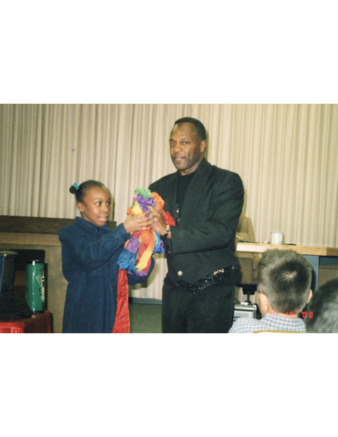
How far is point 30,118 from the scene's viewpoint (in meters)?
5.16

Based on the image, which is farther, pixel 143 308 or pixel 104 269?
pixel 143 308

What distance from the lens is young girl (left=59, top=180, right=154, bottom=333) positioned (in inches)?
66.6

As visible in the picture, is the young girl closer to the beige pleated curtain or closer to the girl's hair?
the girl's hair

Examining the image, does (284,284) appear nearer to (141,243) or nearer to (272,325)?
(272,325)

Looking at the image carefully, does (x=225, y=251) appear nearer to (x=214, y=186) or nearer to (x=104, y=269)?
(x=214, y=186)

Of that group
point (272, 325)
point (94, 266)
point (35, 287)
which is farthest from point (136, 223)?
point (272, 325)

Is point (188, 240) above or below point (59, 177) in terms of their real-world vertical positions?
below

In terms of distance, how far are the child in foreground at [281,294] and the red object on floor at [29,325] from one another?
0.88 metres

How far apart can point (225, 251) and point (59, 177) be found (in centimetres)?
390

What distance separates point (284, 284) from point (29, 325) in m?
1.06

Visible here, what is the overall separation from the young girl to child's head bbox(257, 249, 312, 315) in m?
0.57

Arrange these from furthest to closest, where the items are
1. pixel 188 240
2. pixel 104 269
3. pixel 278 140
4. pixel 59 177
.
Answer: pixel 59 177 < pixel 278 140 < pixel 104 269 < pixel 188 240

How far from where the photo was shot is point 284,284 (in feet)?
4.33
